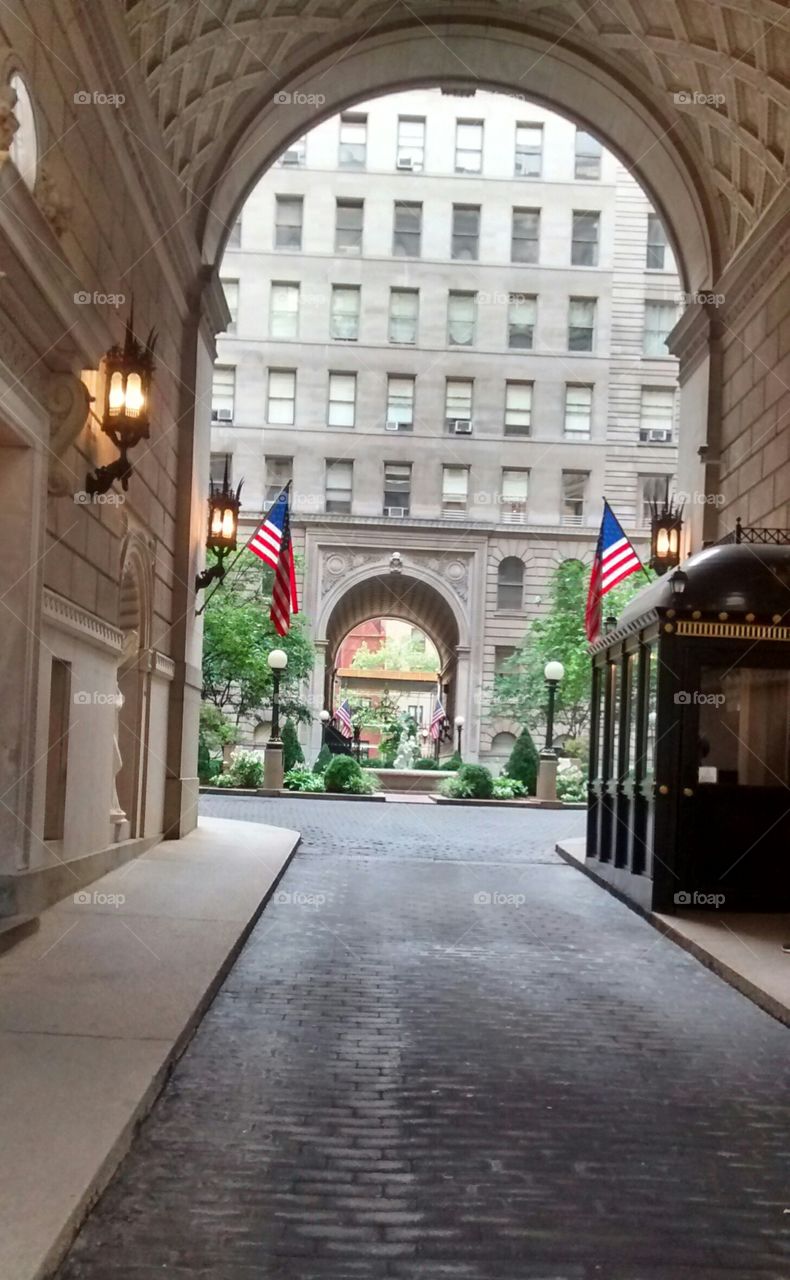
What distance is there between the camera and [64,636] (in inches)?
417

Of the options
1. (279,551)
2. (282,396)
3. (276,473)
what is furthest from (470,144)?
(279,551)

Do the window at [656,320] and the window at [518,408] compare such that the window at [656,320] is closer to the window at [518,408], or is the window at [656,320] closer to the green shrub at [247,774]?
the window at [518,408]

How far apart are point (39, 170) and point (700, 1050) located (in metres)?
7.66

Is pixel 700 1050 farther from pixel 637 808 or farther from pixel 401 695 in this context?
pixel 401 695

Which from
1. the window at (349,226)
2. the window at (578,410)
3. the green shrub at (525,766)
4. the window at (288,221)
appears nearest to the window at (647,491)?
the window at (578,410)

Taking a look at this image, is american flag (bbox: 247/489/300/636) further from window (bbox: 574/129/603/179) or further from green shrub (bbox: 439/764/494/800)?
window (bbox: 574/129/603/179)

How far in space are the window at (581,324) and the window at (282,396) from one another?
35.6 ft

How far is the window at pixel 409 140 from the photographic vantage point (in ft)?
159

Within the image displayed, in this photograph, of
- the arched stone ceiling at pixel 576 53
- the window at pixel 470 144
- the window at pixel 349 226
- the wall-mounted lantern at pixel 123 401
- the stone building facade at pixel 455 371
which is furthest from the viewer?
the window at pixel 470 144

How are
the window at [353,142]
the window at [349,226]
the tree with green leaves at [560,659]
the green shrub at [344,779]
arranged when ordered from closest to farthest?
the green shrub at [344,779], the tree with green leaves at [560,659], the window at [349,226], the window at [353,142]

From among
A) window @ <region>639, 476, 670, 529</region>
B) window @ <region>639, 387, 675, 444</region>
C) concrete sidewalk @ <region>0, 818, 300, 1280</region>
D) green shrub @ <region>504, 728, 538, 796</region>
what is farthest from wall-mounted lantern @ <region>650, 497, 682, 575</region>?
window @ <region>639, 387, 675, 444</region>

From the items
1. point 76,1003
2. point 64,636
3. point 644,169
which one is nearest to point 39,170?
point 64,636

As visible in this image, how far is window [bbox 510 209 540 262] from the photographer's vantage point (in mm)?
48188

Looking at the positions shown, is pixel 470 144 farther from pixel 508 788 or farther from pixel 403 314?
pixel 508 788
